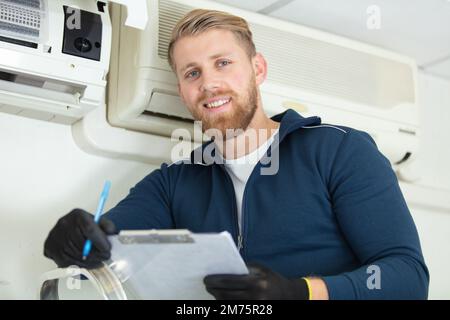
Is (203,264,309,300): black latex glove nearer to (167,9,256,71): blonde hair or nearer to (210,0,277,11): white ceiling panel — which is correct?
(167,9,256,71): blonde hair

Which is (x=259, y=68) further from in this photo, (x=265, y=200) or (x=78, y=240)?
(x=78, y=240)

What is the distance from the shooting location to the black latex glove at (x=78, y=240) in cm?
125

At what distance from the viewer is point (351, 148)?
1641 mm

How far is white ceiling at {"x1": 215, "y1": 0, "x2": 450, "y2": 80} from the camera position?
85.6 inches

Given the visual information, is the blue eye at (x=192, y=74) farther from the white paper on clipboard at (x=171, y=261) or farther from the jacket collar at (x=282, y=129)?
the white paper on clipboard at (x=171, y=261)

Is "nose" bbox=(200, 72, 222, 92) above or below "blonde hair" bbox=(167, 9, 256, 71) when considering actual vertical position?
below

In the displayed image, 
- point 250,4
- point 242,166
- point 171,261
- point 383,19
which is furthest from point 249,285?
point 383,19

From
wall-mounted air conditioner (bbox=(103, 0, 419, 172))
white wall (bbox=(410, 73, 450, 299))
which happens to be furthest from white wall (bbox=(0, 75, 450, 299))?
white wall (bbox=(410, 73, 450, 299))

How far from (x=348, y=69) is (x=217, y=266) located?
4.16ft

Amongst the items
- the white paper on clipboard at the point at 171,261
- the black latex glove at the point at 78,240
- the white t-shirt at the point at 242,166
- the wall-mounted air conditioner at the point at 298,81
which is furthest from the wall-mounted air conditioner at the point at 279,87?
the white paper on clipboard at the point at 171,261

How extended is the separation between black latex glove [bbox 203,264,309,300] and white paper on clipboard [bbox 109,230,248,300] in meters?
0.01

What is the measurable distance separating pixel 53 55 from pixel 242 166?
55cm

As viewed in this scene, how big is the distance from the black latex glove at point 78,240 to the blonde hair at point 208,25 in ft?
2.19
